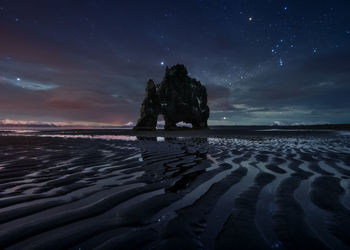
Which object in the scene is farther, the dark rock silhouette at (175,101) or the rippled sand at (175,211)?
the dark rock silhouette at (175,101)

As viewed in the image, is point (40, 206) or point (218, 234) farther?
point (40, 206)

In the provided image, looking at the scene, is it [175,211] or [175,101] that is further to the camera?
[175,101]

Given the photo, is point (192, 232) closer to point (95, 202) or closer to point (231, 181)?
point (95, 202)

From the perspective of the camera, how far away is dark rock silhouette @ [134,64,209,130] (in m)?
50.6

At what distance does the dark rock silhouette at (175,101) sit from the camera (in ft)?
166

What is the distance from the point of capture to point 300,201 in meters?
3.03

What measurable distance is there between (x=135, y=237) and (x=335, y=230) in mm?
2236

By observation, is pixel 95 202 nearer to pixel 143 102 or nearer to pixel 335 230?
pixel 335 230

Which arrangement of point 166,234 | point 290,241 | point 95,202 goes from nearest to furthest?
point 290,241, point 166,234, point 95,202

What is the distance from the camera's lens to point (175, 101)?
52.2m

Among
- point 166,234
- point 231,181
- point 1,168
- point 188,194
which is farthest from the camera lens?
point 1,168

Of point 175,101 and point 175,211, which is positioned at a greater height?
point 175,101

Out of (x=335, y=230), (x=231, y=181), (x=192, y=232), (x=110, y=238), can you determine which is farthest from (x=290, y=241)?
(x=231, y=181)

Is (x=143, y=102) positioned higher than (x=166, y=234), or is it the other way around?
(x=143, y=102)
